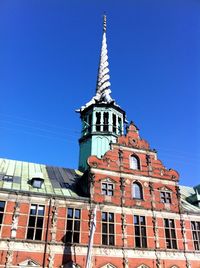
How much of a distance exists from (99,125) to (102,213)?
12303mm

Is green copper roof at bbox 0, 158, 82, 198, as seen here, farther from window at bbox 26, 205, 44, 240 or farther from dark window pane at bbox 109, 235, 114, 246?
dark window pane at bbox 109, 235, 114, 246

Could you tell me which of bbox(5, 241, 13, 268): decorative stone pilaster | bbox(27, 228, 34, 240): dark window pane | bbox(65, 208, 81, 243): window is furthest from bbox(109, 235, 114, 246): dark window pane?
bbox(5, 241, 13, 268): decorative stone pilaster

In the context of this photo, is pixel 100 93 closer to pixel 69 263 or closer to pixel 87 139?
pixel 87 139

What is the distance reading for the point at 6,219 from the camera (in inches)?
876

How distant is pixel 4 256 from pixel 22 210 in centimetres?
372

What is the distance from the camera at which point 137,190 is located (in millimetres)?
28266

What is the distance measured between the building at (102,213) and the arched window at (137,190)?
104 millimetres

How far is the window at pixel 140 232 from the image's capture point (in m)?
25.3

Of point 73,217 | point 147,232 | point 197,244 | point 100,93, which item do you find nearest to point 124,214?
point 147,232

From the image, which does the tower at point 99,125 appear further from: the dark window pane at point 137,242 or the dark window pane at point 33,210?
the dark window pane at point 137,242

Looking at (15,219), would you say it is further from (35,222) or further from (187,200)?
(187,200)

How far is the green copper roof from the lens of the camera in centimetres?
2496

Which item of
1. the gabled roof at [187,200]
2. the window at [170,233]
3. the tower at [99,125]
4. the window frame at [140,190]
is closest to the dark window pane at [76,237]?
the window frame at [140,190]

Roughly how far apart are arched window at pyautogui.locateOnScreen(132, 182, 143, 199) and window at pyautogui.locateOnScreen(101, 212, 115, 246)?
357 cm
